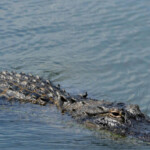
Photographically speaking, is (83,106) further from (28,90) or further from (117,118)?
(28,90)

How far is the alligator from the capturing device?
282 inches

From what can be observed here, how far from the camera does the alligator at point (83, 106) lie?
23.5 ft

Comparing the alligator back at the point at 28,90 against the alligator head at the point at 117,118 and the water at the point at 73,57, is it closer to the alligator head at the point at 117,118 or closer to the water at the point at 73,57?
the water at the point at 73,57

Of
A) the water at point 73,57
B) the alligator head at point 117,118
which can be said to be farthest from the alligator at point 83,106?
the water at point 73,57

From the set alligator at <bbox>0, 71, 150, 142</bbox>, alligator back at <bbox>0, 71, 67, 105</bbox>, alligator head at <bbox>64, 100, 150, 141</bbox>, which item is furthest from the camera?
alligator back at <bbox>0, 71, 67, 105</bbox>

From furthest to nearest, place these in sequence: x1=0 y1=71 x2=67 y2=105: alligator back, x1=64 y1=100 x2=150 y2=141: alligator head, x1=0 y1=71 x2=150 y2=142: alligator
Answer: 1. x1=0 y1=71 x2=67 y2=105: alligator back
2. x1=0 y1=71 x2=150 y2=142: alligator
3. x1=64 y1=100 x2=150 y2=141: alligator head

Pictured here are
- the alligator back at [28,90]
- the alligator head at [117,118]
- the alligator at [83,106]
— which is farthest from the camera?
the alligator back at [28,90]

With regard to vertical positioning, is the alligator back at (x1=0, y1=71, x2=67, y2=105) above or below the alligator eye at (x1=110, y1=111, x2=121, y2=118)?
above

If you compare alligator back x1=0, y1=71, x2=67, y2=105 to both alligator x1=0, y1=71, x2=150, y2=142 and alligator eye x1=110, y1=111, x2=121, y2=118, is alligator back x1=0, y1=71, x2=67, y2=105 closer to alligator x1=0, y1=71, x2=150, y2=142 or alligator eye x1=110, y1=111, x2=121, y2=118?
alligator x1=0, y1=71, x2=150, y2=142

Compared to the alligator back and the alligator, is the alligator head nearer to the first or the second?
the alligator

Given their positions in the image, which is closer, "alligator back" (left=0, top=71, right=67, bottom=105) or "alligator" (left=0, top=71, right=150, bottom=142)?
"alligator" (left=0, top=71, right=150, bottom=142)

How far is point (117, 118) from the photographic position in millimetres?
7223

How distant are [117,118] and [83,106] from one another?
3.51 ft

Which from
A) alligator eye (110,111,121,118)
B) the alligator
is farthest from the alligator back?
alligator eye (110,111,121,118)
